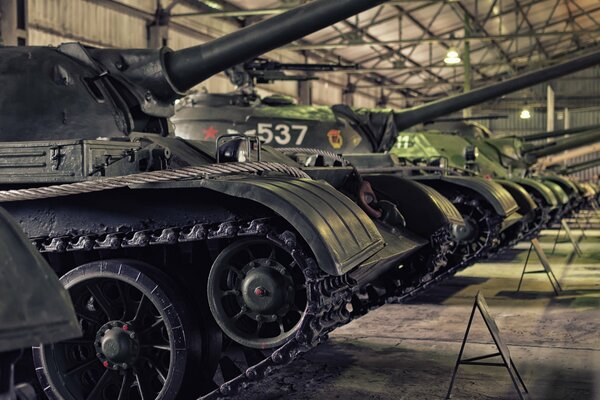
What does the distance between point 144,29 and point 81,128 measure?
15.0m

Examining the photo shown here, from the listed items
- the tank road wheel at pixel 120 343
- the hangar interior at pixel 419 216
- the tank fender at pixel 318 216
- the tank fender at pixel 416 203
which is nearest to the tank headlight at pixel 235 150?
the tank fender at pixel 318 216

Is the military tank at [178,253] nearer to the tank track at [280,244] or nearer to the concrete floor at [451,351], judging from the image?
the tank track at [280,244]

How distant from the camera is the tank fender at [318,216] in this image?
14.7 feet

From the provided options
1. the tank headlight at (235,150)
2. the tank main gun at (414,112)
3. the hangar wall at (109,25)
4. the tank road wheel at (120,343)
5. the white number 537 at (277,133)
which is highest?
the hangar wall at (109,25)

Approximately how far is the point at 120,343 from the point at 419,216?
338cm

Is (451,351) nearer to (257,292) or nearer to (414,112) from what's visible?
(257,292)

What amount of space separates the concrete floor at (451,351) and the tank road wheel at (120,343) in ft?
3.21

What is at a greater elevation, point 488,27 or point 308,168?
point 488,27

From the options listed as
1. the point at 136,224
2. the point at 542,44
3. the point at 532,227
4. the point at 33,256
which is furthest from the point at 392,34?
the point at 33,256

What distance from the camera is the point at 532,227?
14.2m

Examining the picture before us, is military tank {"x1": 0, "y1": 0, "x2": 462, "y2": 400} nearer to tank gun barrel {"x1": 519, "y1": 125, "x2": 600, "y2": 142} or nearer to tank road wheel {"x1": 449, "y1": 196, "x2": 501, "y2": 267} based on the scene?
tank road wheel {"x1": 449, "y1": 196, "x2": 501, "y2": 267}

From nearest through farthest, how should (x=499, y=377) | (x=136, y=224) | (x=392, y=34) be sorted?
(x=136, y=224)
(x=499, y=377)
(x=392, y=34)

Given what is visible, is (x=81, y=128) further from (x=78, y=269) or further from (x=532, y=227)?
(x=532, y=227)

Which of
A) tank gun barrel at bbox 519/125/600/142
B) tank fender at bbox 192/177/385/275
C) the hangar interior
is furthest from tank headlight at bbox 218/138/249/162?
tank gun barrel at bbox 519/125/600/142
